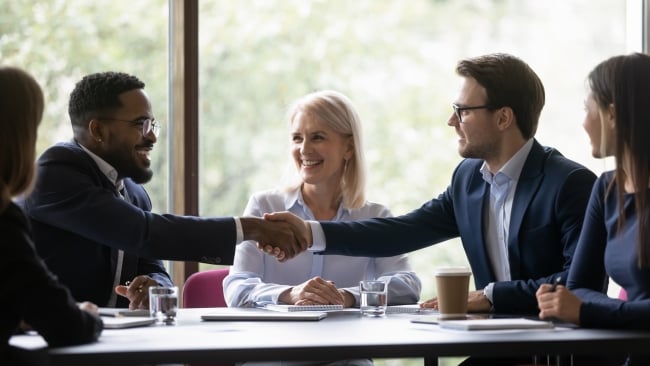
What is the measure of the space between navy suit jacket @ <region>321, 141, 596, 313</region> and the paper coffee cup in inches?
13.4

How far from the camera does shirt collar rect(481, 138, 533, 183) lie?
9.97 ft

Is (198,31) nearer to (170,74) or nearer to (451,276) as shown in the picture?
(170,74)

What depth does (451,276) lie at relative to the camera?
2340mm

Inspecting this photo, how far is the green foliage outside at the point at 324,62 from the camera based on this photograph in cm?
390

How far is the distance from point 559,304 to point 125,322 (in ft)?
3.47

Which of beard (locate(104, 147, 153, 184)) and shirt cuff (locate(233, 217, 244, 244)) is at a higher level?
beard (locate(104, 147, 153, 184))

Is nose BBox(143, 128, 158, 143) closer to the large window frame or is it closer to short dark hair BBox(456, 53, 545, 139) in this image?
the large window frame

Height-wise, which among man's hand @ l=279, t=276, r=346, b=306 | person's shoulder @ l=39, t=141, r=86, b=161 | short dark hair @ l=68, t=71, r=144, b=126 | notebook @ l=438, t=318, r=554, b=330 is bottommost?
notebook @ l=438, t=318, r=554, b=330

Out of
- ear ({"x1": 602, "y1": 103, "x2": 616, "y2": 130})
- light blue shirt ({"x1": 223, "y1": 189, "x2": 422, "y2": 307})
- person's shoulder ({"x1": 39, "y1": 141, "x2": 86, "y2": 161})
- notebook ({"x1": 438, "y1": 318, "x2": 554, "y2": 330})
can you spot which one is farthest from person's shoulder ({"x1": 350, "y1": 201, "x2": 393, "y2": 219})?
notebook ({"x1": 438, "y1": 318, "x2": 554, "y2": 330})

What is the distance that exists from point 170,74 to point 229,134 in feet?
2.18

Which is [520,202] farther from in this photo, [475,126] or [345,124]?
[345,124]

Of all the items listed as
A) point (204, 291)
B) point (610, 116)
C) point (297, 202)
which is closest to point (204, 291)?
point (204, 291)

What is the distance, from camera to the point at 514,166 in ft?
10.0

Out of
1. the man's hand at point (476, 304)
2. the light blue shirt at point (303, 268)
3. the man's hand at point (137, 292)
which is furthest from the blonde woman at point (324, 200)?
the man's hand at point (476, 304)
